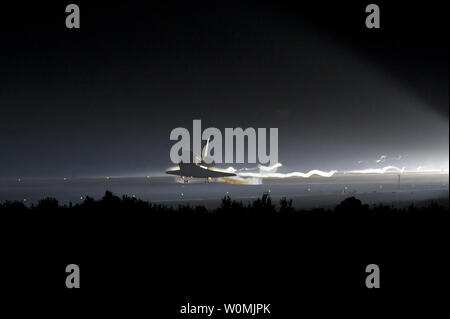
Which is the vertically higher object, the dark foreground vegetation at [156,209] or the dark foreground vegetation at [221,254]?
the dark foreground vegetation at [156,209]

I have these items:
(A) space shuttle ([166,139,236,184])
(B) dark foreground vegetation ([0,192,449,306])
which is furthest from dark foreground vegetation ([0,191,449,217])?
(A) space shuttle ([166,139,236,184])

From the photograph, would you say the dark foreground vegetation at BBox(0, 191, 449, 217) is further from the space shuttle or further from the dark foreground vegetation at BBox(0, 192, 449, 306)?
the space shuttle

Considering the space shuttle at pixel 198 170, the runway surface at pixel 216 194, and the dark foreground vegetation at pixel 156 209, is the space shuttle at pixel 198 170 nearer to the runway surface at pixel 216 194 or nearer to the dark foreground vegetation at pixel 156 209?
the runway surface at pixel 216 194

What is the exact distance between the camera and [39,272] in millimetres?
14805

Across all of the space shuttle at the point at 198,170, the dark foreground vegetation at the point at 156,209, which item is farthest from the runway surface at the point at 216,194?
the space shuttle at the point at 198,170

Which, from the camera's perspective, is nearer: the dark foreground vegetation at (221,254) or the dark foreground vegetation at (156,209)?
the dark foreground vegetation at (221,254)

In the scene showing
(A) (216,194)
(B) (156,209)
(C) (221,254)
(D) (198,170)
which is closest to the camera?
(C) (221,254)

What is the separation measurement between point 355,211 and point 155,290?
1418 cm

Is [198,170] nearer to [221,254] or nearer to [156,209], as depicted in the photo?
[156,209]

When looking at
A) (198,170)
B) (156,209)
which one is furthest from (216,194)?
(198,170)

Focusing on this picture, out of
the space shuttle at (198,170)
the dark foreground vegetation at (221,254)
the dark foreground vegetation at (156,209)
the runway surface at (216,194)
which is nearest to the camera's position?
the dark foreground vegetation at (221,254)
